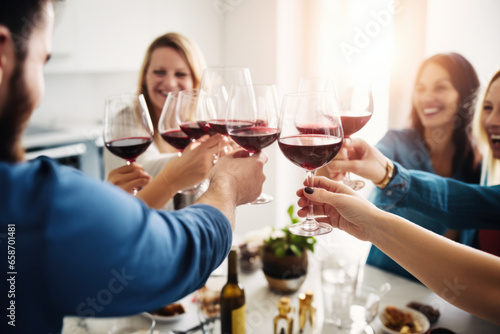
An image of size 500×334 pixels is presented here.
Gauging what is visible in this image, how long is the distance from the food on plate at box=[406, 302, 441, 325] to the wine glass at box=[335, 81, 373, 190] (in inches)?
24.1

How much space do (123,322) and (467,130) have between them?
4.99 ft

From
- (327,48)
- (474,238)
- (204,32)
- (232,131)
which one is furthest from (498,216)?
(204,32)

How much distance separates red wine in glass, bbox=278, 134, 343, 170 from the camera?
751mm

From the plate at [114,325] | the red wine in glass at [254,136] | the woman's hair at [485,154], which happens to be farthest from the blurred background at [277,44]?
the plate at [114,325]

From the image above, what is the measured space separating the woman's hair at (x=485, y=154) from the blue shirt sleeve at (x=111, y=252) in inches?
55.9

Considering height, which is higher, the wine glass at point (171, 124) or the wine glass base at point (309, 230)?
the wine glass at point (171, 124)

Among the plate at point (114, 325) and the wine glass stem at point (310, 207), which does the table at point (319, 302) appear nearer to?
the plate at point (114, 325)

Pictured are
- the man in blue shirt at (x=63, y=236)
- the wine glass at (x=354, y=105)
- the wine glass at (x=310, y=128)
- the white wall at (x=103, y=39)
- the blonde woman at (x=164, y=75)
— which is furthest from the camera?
the white wall at (x=103, y=39)

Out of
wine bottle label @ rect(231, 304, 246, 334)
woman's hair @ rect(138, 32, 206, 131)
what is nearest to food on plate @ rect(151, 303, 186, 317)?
wine bottle label @ rect(231, 304, 246, 334)

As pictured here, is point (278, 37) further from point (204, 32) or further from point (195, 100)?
point (195, 100)

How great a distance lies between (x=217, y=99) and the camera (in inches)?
40.6

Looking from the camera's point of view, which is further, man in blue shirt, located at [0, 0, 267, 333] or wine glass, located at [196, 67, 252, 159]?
wine glass, located at [196, 67, 252, 159]

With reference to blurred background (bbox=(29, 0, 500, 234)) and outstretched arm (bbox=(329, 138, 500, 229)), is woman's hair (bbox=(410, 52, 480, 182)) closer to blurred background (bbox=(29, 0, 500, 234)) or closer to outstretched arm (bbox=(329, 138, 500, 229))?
blurred background (bbox=(29, 0, 500, 234))

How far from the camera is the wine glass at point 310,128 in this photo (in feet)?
2.42
